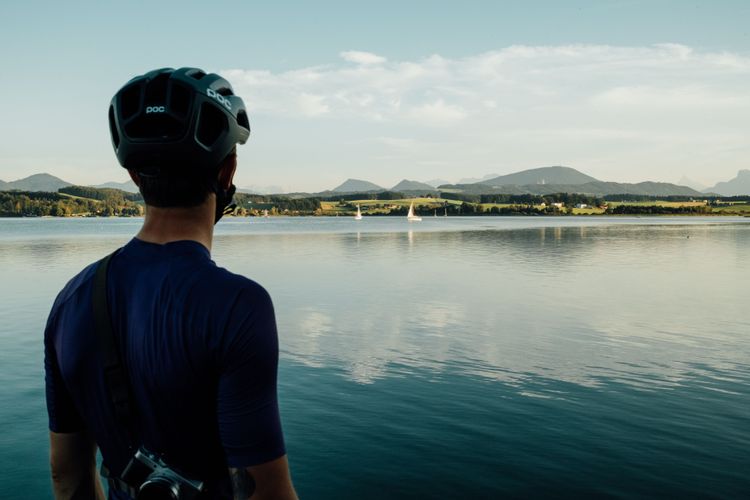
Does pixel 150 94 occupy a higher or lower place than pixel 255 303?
higher

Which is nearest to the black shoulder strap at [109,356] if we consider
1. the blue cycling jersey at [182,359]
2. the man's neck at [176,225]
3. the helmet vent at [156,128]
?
the blue cycling jersey at [182,359]

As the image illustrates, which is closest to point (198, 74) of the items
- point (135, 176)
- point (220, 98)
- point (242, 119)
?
point (220, 98)

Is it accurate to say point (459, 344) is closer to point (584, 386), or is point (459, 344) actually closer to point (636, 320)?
point (584, 386)

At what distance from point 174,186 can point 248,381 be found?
3.63ft

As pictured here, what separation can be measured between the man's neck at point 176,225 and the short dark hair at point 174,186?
0.11 feet

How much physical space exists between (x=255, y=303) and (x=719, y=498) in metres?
14.7

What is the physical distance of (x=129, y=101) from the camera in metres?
3.19

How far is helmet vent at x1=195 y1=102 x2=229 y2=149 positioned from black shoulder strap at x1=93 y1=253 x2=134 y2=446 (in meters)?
0.85

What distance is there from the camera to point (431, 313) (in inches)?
1544

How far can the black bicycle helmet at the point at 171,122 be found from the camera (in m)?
3.05

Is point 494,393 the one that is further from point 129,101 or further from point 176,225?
point 129,101

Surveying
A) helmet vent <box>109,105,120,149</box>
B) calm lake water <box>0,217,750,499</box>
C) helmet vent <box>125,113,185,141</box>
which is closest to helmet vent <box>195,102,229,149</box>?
helmet vent <box>125,113,185,141</box>

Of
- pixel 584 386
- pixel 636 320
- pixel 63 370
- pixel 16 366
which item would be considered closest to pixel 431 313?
pixel 636 320

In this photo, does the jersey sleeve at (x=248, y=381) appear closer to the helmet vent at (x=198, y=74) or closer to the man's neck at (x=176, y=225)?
the man's neck at (x=176, y=225)
